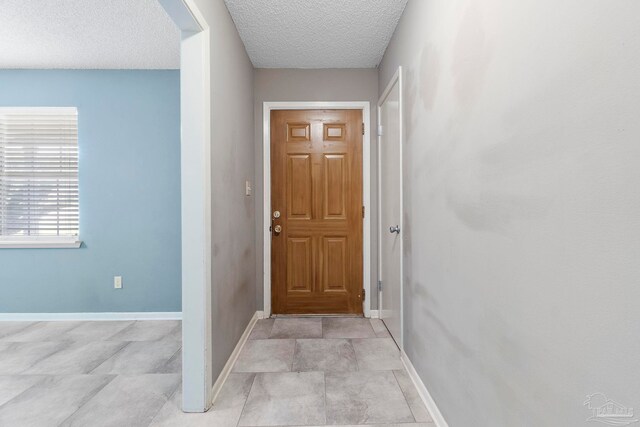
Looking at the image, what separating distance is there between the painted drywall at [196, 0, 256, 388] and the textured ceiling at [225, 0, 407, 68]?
0.16 meters

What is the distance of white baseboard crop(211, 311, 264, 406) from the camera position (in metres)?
1.70

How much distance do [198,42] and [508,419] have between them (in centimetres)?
203

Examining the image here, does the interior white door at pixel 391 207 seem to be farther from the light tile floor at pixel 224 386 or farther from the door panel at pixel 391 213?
the light tile floor at pixel 224 386

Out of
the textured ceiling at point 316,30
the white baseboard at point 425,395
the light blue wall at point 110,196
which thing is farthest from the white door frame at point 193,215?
the light blue wall at point 110,196

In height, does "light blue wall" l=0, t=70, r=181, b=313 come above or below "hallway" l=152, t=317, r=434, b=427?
above

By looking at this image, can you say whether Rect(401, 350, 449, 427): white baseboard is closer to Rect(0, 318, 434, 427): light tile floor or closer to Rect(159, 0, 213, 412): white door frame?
Rect(0, 318, 434, 427): light tile floor

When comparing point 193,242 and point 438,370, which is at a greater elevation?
point 193,242

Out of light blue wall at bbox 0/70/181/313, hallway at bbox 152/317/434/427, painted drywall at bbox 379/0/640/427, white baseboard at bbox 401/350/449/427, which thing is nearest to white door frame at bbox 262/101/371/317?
hallway at bbox 152/317/434/427

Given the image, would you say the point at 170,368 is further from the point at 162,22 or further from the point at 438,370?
the point at 162,22

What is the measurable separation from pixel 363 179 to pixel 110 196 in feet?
8.01

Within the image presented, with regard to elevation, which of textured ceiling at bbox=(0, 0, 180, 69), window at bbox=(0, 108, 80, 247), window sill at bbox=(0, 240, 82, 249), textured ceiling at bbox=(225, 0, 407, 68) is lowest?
window sill at bbox=(0, 240, 82, 249)

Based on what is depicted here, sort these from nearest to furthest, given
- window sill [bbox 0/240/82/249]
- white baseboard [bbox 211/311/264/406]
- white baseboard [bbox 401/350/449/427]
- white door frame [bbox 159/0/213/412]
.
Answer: white baseboard [bbox 401/350/449/427], white door frame [bbox 159/0/213/412], white baseboard [bbox 211/311/264/406], window sill [bbox 0/240/82/249]

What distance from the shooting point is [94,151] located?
290 centimetres

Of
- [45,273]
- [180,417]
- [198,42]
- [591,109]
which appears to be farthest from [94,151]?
[591,109]
